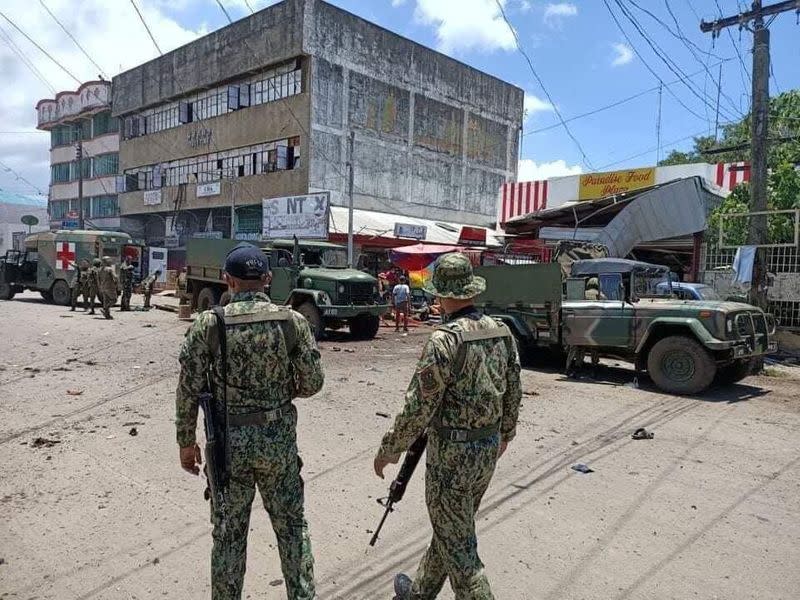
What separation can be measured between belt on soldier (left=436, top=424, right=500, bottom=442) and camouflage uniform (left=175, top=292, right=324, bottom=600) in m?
0.67

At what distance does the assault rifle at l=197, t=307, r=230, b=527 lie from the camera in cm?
248

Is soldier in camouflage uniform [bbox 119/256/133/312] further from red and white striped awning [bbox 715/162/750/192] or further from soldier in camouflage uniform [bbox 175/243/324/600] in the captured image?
red and white striped awning [bbox 715/162/750/192]

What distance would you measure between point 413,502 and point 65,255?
1933 cm

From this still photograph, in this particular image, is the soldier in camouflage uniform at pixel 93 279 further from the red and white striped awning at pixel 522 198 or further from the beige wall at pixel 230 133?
the red and white striped awning at pixel 522 198

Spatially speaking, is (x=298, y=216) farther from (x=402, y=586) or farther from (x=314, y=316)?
(x=402, y=586)

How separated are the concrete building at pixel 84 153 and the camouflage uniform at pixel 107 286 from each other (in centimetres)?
2753

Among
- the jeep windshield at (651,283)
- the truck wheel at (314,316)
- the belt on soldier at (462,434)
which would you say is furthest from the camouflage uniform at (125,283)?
the belt on soldier at (462,434)

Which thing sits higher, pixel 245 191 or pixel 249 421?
pixel 245 191

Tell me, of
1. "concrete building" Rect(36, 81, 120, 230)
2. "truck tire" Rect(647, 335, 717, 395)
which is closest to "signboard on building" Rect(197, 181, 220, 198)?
"concrete building" Rect(36, 81, 120, 230)

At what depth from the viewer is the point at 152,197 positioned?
120ft

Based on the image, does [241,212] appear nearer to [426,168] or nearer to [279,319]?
[426,168]

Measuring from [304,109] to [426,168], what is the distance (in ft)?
25.6

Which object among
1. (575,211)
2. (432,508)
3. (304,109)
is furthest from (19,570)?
(304,109)

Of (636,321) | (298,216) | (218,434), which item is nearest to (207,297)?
(298,216)
